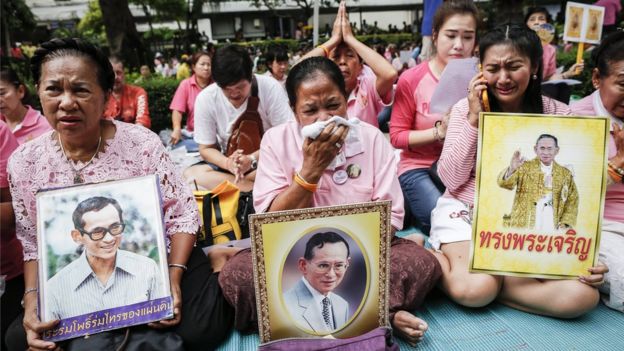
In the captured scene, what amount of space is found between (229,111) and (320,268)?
2.03 m

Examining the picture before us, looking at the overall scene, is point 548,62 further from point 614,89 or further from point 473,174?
point 473,174

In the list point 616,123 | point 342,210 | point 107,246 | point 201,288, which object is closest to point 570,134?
point 616,123

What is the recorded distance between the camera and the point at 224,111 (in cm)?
337

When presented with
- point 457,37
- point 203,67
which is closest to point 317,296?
point 457,37

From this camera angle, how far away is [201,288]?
1.89m

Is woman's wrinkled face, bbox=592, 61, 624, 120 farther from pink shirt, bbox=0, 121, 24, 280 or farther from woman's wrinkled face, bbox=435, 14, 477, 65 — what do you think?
pink shirt, bbox=0, 121, 24, 280

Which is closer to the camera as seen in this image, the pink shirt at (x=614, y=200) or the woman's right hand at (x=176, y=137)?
the pink shirt at (x=614, y=200)

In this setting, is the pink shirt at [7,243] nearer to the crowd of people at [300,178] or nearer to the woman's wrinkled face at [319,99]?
the crowd of people at [300,178]

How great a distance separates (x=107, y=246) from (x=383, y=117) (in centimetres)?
262

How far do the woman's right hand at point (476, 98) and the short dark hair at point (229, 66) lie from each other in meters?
1.69

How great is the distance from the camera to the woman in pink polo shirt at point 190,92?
198 inches

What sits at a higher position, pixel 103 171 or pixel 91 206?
pixel 103 171

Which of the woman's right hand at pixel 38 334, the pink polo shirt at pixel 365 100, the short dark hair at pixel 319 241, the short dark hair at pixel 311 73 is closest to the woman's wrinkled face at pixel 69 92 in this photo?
the woman's right hand at pixel 38 334

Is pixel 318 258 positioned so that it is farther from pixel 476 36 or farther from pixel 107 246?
pixel 476 36
